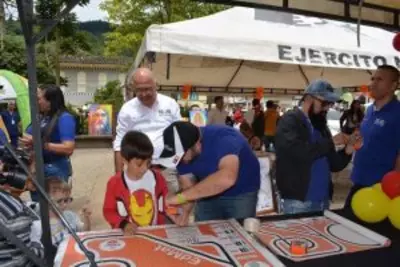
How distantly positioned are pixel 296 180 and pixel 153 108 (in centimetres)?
140

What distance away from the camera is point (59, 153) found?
3.06 metres

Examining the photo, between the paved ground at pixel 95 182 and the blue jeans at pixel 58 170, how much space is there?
1490 millimetres

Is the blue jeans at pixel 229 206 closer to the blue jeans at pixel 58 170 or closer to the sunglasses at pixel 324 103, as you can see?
the sunglasses at pixel 324 103

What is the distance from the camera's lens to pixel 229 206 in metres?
2.43

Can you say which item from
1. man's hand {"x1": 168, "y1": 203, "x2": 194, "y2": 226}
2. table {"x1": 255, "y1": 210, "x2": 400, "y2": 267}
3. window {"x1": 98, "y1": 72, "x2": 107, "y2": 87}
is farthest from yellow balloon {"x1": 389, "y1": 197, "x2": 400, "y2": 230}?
window {"x1": 98, "y1": 72, "x2": 107, "y2": 87}

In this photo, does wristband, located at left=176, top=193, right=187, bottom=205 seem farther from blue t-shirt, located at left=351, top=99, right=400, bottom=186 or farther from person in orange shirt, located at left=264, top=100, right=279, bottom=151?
person in orange shirt, located at left=264, top=100, right=279, bottom=151

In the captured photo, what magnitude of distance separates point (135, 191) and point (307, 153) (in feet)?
3.44

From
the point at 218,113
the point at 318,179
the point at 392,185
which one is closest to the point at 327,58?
the point at 318,179


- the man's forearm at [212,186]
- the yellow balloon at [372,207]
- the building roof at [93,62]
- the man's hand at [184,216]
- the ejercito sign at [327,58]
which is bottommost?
the man's hand at [184,216]

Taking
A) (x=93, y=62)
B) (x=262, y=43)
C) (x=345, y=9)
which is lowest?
(x=262, y=43)

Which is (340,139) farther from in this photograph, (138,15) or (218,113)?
(138,15)

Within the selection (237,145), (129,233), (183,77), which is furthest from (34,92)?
(183,77)

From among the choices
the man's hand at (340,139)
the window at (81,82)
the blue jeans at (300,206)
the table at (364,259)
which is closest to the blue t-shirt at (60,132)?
the blue jeans at (300,206)

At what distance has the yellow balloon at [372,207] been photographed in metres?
1.99
